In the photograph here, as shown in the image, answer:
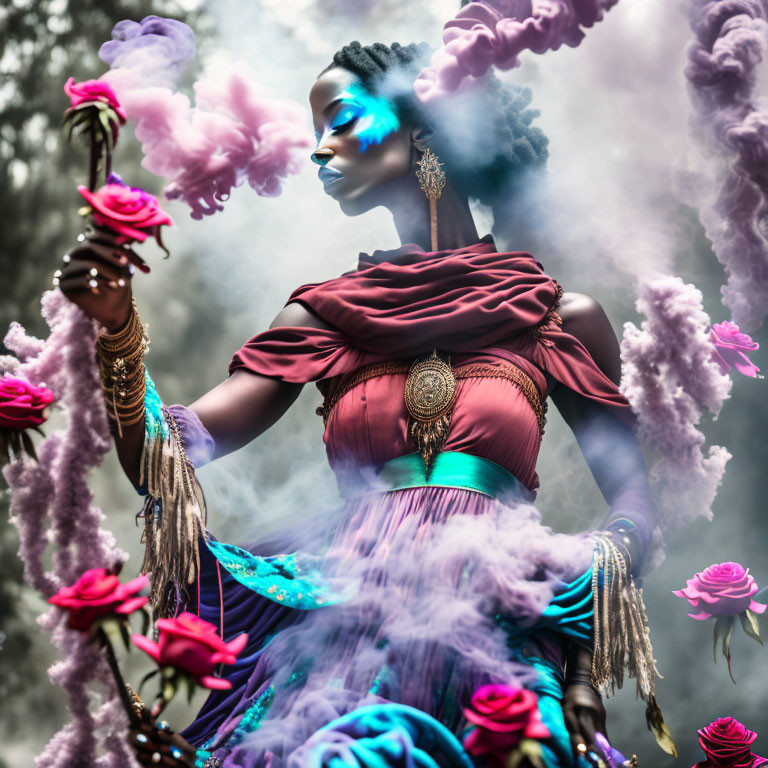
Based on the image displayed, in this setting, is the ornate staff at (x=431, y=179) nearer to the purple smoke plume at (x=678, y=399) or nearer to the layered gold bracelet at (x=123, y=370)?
the purple smoke plume at (x=678, y=399)

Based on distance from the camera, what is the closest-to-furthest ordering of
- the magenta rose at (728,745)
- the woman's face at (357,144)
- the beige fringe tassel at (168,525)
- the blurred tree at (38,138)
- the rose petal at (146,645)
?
the rose petal at (146,645), the beige fringe tassel at (168,525), the magenta rose at (728,745), the woman's face at (357,144), the blurred tree at (38,138)

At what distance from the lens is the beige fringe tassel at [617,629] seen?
189 cm

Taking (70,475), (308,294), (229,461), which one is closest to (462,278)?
(308,294)

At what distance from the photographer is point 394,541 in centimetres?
198

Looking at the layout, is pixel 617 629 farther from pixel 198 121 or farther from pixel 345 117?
pixel 198 121

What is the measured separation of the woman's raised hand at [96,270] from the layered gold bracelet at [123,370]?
0.08 meters

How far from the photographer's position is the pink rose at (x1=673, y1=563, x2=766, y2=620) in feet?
7.75

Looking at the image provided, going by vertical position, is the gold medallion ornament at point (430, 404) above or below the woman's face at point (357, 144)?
below

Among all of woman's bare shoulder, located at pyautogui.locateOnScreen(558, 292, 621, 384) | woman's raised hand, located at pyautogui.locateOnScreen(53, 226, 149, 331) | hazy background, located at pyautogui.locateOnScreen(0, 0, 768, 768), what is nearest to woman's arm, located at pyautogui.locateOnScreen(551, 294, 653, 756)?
woman's bare shoulder, located at pyautogui.locateOnScreen(558, 292, 621, 384)

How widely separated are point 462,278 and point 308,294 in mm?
348

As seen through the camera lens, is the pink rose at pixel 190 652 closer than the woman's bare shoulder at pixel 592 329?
Yes

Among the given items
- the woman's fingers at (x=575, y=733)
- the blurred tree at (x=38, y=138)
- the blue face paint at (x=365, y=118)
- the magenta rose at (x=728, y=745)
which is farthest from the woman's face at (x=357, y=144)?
the magenta rose at (x=728, y=745)

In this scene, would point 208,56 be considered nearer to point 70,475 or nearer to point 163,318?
point 163,318

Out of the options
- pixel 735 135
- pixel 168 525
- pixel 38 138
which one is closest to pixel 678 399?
pixel 735 135
